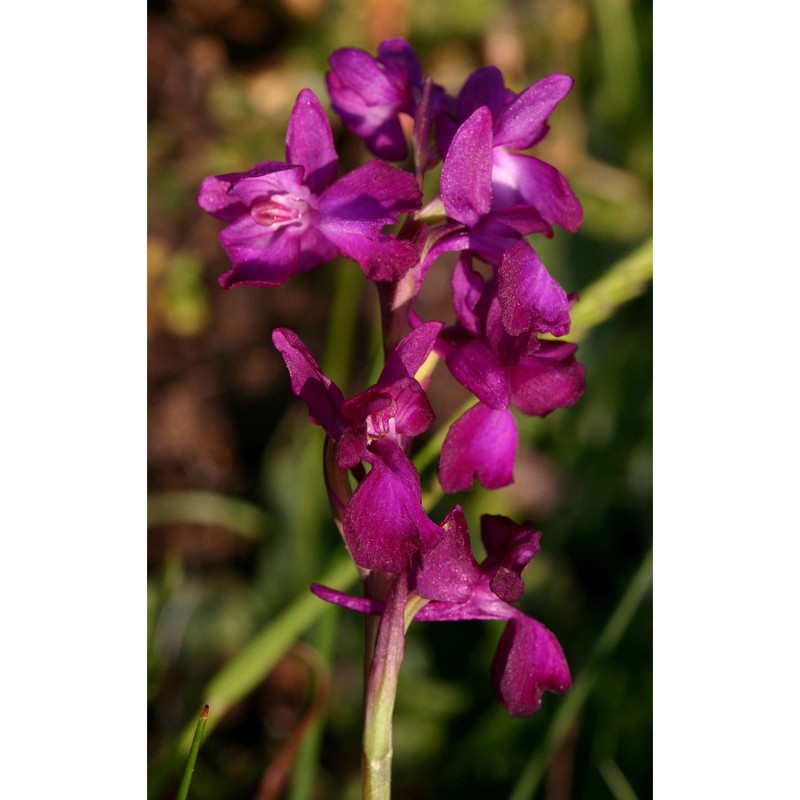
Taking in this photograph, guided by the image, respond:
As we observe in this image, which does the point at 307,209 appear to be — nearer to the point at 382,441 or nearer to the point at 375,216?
the point at 375,216

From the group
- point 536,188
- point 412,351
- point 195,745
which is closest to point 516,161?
point 536,188

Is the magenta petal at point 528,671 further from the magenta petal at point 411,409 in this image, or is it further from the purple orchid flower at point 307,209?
the purple orchid flower at point 307,209

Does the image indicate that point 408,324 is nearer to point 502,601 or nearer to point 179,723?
point 502,601

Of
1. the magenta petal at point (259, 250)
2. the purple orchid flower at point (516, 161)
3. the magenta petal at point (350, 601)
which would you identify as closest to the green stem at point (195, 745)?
the magenta petal at point (350, 601)

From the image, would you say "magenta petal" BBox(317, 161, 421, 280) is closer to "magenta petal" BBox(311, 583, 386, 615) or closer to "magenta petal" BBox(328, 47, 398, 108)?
"magenta petal" BBox(328, 47, 398, 108)
